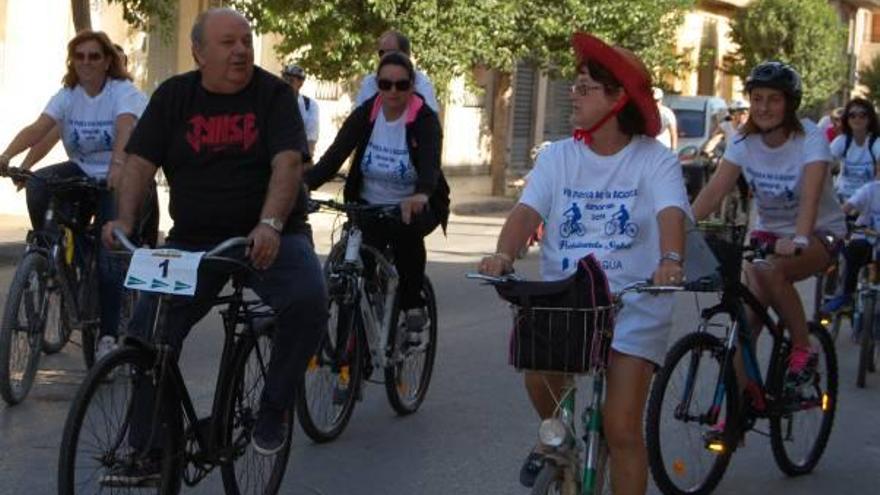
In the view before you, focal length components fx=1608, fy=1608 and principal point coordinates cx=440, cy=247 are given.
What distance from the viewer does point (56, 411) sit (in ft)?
25.1

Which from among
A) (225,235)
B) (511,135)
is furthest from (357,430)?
(511,135)

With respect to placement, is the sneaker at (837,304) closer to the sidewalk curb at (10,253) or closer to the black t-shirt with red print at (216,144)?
the black t-shirt with red print at (216,144)

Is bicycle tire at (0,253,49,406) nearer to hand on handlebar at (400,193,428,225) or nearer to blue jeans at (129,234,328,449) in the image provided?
hand on handlebar at (400,193,428,225)

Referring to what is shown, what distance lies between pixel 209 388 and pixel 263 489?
247 centimetres

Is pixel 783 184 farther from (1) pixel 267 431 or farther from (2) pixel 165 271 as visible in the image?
(2) pixel 165 271

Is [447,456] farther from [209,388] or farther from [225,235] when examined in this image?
[225,235]

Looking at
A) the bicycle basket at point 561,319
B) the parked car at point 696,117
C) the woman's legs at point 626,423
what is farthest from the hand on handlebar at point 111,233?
the parked car at point 696,117

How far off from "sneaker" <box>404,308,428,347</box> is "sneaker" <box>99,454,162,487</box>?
280 centimetres

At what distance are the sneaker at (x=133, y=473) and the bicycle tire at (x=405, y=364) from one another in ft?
8.60

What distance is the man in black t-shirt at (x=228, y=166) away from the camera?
5.33 meters

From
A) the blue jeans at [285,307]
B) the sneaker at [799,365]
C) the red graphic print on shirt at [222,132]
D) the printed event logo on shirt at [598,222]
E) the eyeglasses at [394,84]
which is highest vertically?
the eyeglasses at [394,84]

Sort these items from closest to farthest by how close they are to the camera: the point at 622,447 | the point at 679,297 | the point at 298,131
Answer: the point at 622,447, the point at 298,131, the point at 679,297

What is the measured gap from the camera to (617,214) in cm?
496

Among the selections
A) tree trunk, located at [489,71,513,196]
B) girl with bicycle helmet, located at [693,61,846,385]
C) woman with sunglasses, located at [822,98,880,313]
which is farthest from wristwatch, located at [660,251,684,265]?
tree trunk, located at [489,71,513,196]
